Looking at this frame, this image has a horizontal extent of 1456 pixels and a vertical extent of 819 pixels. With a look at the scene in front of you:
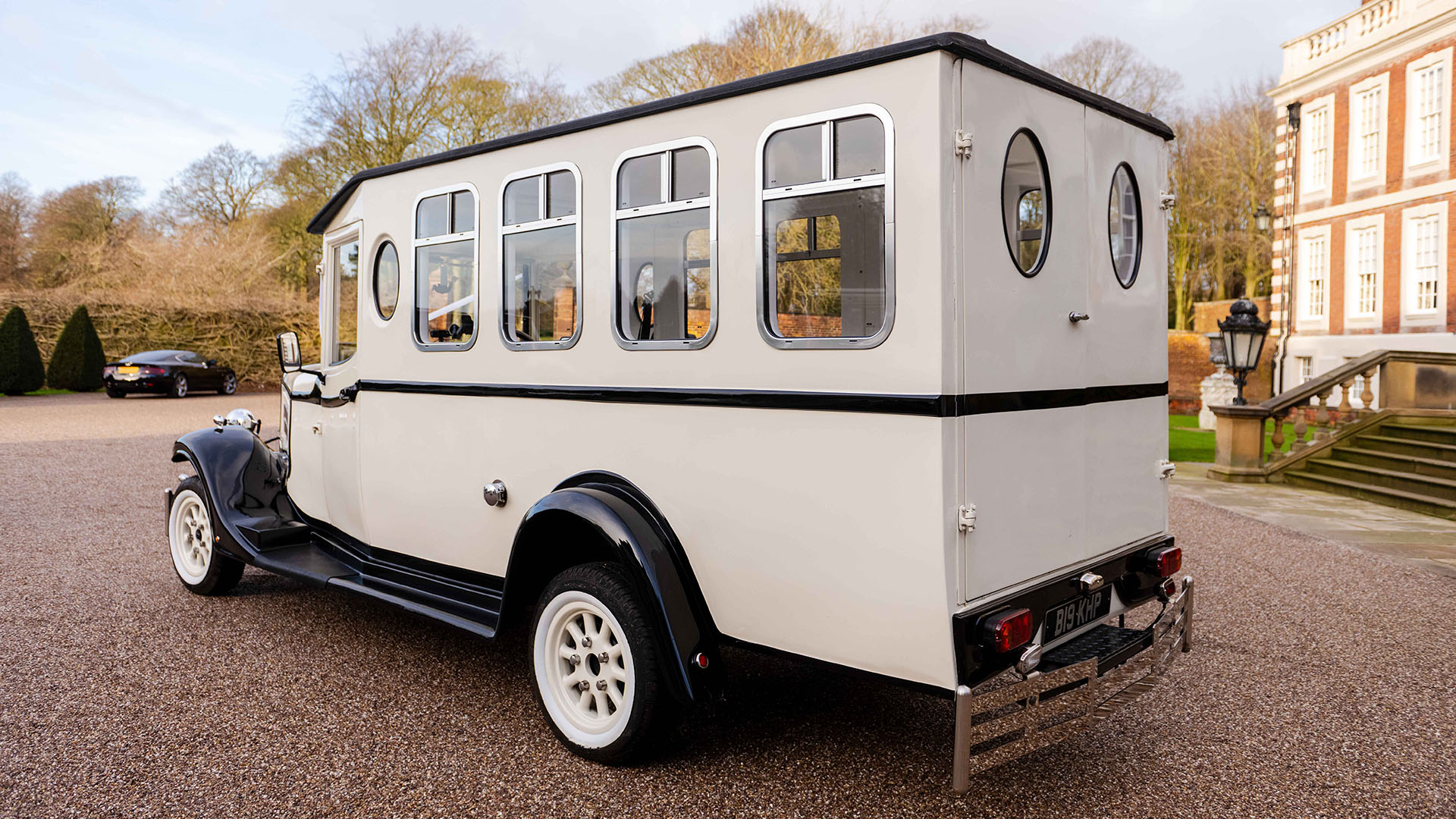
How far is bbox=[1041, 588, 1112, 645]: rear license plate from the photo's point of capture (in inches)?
134

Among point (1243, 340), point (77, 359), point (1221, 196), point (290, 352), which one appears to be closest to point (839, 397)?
point (290, 352)

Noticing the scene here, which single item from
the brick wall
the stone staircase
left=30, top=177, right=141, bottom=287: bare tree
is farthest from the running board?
left=30, top=177, right=141, bottom=287: bare tree

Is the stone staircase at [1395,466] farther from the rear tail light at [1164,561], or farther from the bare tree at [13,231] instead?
the bare tree at [13,231]

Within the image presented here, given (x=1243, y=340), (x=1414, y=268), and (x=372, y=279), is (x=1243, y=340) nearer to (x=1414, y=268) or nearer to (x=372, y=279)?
(x=1414, y=268)

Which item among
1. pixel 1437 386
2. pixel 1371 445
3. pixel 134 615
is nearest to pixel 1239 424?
pixel 1371 445

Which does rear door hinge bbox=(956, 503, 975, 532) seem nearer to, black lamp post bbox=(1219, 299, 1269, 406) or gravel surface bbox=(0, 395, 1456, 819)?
gravel surface bbox=(0, 395, 1456, 819)

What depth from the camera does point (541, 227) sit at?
414 centimetres

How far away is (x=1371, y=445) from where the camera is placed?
12320 millimetres

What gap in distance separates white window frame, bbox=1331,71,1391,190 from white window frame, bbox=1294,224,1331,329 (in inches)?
57.3

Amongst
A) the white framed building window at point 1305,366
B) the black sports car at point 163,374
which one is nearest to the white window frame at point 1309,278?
the white framed building window at point 1305,366

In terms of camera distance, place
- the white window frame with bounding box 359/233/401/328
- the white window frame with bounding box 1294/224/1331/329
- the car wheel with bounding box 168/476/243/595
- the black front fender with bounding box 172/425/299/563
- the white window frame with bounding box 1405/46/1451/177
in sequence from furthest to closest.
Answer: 1. the white window frame with bounding box 1294/224/1331/329
2. the white window frame with bounding box 1405/46/1451/177
3. the car wheel with bounding box 168/476/243/595
4. the black front fender with bounding box 172/425/299/563
5. the white window frame with bounding box 359/233/401/328

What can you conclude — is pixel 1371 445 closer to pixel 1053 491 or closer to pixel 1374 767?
pixel 1374 767

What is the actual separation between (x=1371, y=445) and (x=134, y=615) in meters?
14.0

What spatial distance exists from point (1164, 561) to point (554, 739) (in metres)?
2.75
